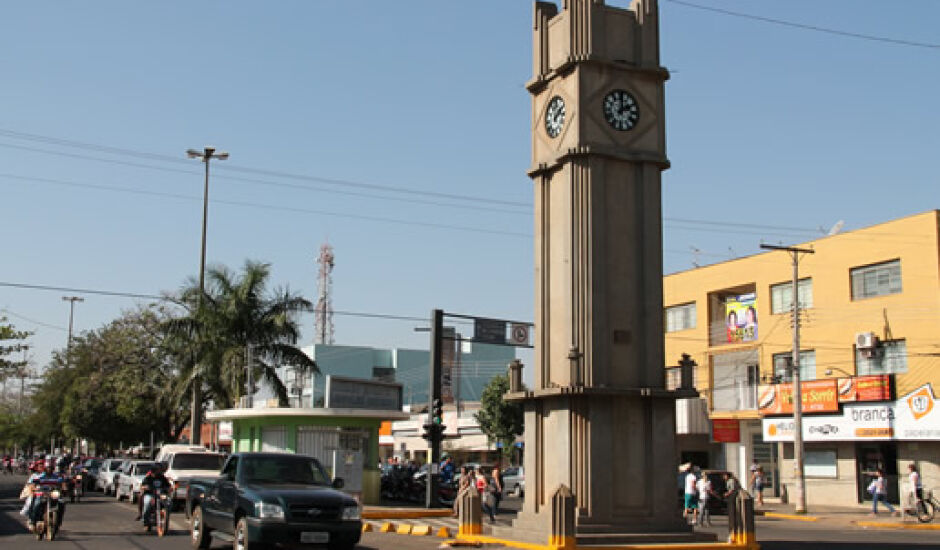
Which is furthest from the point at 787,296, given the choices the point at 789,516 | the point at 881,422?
the point at 789,516

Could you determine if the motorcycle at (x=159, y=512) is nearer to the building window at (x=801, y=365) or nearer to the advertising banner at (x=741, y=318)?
the building window at (x=801, y=365)

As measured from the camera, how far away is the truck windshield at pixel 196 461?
3086 centimetres

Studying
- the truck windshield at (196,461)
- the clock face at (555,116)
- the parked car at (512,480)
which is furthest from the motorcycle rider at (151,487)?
the parked car at (512,480)

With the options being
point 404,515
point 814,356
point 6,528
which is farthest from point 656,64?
point 814,356

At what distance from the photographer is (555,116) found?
21.2 meters

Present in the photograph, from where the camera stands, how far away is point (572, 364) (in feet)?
62.5

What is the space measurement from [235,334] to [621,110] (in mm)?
26601

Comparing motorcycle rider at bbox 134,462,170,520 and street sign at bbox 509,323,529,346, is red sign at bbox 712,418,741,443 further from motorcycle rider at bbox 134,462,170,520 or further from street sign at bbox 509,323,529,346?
motorcycle rider at bbox 134,462,170,520

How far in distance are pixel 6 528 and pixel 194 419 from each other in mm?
19854

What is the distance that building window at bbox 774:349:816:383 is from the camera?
41.2 meters

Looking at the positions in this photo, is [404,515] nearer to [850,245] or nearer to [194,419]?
[194,419]

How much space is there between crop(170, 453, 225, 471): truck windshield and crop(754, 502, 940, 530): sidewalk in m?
18.4

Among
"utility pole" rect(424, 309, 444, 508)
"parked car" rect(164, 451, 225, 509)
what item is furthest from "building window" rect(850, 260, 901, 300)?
"parked car" rect(164, 451, 225, 509)

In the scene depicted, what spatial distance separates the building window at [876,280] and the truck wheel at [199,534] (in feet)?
94.9
